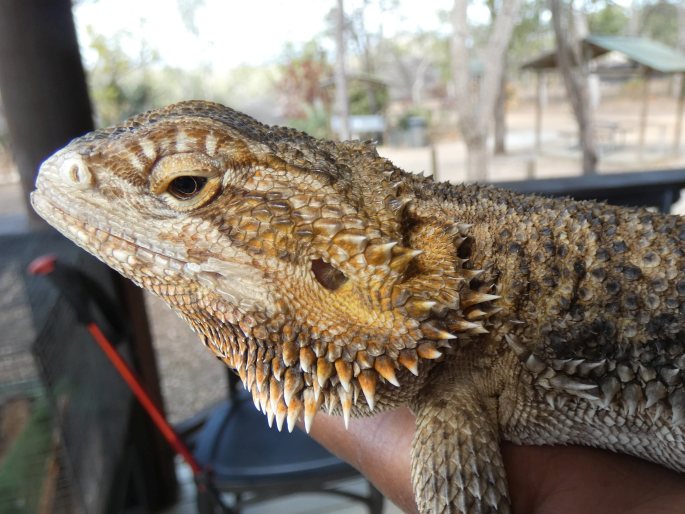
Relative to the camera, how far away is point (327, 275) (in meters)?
0.77

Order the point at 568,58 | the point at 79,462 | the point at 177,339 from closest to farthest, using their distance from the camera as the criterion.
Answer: the point at 79,462 < the point at 177,339 < the point at 568,58

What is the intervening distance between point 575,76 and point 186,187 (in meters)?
5.16

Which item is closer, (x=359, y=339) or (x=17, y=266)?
(x=359, y=339)

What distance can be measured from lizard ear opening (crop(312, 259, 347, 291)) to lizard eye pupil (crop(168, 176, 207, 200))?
183 millimetres

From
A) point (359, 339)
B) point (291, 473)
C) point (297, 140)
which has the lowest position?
point (291, 473)

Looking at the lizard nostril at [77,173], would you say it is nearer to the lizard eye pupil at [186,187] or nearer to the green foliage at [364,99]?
the lizard eye pupil at [186,187]

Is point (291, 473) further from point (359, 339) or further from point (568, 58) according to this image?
point (568, 58)

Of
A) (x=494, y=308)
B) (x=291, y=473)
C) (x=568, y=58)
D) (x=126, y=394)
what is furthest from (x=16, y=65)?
(x=568, y=58)

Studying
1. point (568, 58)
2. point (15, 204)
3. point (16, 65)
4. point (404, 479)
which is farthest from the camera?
point (15, 204)

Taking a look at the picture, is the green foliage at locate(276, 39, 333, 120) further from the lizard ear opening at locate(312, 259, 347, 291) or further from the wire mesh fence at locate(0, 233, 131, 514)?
the lizard ear opening at locate(312, 259, 347, 291)

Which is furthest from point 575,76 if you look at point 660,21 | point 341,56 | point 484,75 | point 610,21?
point 660,21

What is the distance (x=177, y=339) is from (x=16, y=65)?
2.75 m

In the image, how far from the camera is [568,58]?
16.0 feet

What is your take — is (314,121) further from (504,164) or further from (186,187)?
(186,187)
